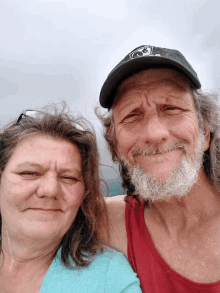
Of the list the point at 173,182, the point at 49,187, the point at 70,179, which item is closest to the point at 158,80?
the point at 173,182

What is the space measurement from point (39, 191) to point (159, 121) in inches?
46.9

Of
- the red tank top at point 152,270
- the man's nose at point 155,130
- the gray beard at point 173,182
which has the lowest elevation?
the red tank top at point 152,270

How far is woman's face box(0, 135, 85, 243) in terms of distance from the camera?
5.39 ft

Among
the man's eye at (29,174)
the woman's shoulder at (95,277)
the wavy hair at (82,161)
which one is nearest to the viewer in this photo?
the woman's shoulder at (95,277)

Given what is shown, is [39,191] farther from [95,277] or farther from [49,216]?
[95,277]

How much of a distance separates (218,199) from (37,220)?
68.6 inches

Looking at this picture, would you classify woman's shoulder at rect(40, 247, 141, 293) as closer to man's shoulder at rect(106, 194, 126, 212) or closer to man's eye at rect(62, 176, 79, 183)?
man's shoulder at rect(106, 194, 126, 212)

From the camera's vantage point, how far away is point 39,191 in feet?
5.40

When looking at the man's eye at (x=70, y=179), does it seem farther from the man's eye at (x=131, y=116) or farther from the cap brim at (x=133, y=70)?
the cap brim at (x=133, y=70)

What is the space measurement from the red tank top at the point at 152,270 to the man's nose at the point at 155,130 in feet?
3.07

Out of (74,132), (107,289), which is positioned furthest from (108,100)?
(107,289)

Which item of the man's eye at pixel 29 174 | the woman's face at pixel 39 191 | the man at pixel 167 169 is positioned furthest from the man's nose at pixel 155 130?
the man's eye at pixel 29 174

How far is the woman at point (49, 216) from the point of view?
1.64 meters

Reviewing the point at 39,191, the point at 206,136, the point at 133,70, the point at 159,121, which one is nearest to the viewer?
the point at 39,191
